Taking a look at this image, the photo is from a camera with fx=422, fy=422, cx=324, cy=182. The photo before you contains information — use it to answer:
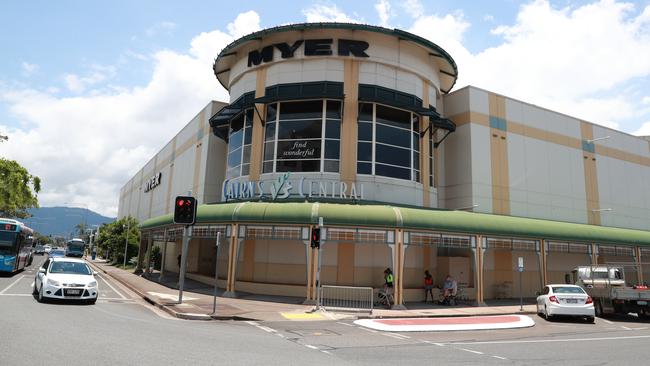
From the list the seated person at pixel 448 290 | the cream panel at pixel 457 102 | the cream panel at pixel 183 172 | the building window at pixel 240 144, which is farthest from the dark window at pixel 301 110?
the cream panel at pixel 183 172

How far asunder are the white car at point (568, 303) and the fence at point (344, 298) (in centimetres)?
716

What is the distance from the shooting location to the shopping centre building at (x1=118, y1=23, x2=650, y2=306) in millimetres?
20156

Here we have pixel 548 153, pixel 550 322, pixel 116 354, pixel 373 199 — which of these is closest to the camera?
pixel 116 354

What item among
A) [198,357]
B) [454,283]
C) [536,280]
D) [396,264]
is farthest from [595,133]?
[198,357]

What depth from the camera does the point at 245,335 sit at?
430 inches

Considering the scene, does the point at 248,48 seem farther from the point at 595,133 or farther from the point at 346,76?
the point at 595,133

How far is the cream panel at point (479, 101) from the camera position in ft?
88.2

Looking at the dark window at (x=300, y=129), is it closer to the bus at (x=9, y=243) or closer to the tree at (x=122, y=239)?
the bus at (x=9, y=243)

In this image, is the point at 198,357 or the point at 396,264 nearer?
the point at 198,357

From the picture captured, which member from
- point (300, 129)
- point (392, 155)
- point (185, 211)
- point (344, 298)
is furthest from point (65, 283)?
point (392, 155)

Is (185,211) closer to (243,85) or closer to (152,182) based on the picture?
(243,85)

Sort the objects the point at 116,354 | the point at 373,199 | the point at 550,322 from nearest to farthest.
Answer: the point at 116,354 → the point at 550,322 → the point at 373,199

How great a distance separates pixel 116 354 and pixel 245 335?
3832 mm

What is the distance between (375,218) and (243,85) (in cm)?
1315
